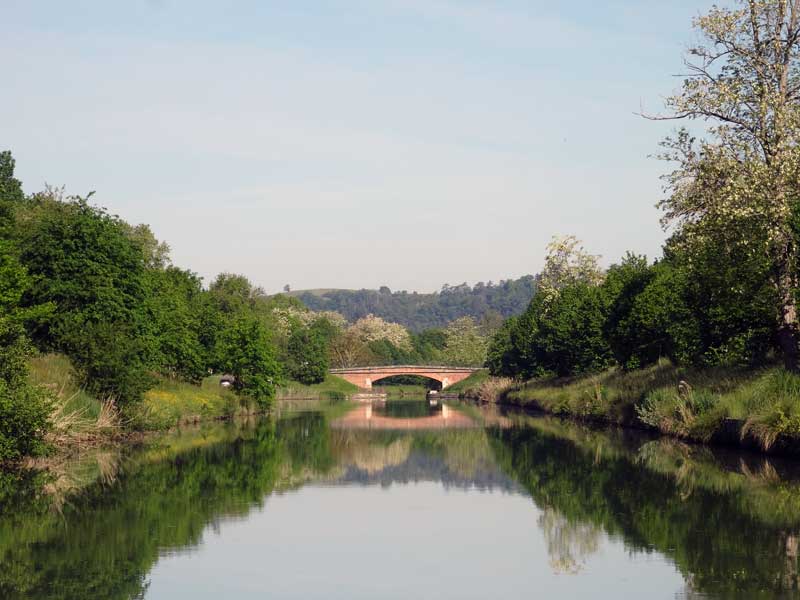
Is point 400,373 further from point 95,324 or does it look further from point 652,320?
point 95,324

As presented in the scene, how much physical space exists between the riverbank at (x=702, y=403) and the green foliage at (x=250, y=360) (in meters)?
23.6

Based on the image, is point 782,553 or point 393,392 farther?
point 393,392

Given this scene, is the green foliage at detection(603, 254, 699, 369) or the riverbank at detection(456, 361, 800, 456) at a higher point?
the green foliage at detection(603, 254, 699, 369)

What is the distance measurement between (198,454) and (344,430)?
23935mm

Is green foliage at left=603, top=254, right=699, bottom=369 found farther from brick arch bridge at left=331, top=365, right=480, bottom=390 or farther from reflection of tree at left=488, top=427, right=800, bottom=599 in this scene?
brick arch bridge at left=331, top=365, right=480, bottom=390

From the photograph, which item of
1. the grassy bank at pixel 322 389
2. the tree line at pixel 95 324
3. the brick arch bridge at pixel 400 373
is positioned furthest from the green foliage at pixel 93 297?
the brick arch bridge at pixel 400 373

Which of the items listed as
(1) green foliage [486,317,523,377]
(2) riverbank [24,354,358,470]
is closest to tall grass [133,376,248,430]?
(2) riverbank [24,354,358,470]

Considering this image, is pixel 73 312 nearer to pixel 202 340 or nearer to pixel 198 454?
pixel 198 454

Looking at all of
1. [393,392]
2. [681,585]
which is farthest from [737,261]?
[393,392]

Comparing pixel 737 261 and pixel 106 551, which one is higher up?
pixel 737 261

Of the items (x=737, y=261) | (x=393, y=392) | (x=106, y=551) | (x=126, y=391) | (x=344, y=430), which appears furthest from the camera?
(x=393, y=392)

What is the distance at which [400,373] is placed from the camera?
17388 cm

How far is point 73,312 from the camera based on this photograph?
174 feet

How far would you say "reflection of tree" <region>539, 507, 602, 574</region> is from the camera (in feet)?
62.2
